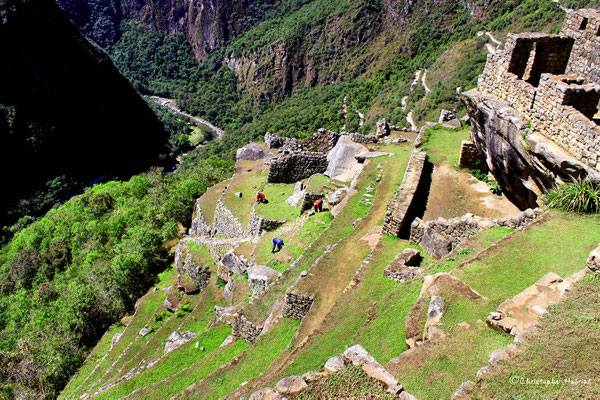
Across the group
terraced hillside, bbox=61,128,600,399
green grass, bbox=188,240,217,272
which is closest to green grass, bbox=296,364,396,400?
terraced hillside, bbox=61,128,600,399

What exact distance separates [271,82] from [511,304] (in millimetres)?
138730

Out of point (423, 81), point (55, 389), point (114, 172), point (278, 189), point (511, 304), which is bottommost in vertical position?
point (114, 172)

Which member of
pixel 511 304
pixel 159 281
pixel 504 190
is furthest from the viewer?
pixel 159 281

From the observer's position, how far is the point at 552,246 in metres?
10.7

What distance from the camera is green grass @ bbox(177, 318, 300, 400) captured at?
38.2ft

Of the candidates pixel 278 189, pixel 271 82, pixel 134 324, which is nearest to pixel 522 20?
pixel 278 189

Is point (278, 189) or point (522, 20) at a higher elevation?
point (522, 20)

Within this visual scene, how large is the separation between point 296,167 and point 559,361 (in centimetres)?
2257

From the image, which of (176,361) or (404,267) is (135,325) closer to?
(176,361)

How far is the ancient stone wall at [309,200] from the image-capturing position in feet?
73.6

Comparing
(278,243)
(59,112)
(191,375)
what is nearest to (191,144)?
(59,112)

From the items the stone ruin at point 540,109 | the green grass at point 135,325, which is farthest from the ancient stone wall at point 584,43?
the green grass at point 135,325

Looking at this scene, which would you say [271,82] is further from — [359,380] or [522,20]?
[359,380]

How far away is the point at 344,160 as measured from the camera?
25875 mm
